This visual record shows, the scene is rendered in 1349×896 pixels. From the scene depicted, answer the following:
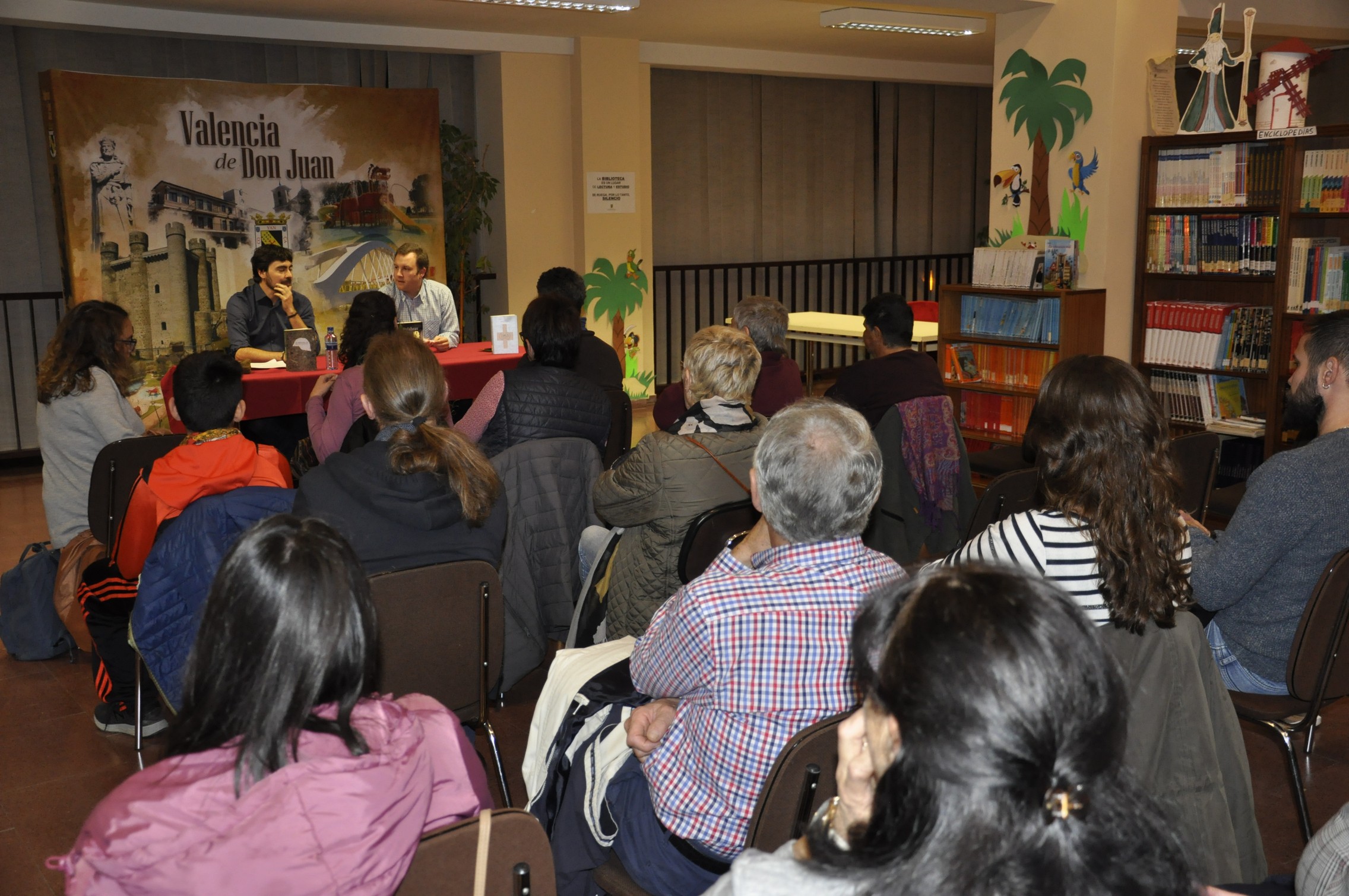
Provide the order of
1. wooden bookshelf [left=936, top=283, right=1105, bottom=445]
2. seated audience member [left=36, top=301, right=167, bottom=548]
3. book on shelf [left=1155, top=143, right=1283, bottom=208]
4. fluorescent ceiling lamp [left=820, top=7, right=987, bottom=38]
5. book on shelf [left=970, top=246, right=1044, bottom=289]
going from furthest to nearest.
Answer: fluorescent ceiling lamp [left=820, top=7, right=987, bottom=38] < book on shelf [left=970, top=246, right=1044, bottom=289] < wooden bookshelf [left=936, top=283, right=1105, bottom=445] < book on shelf [left=1155, top=143, right=1283, bottom=208] < seated audience member [left=36, top=301, right=167, bottom=548]

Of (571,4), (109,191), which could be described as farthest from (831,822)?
(109,191)

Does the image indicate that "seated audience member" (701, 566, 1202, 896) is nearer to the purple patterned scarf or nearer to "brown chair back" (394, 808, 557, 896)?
"brown chair back" (394, 808, 557, 896)

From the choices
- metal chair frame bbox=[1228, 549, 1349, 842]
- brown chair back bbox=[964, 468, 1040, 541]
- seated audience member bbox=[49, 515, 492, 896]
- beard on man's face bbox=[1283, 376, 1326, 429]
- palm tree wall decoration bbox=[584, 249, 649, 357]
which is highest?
palm tree wall decoration bbox=[584, 249, 649, 357]

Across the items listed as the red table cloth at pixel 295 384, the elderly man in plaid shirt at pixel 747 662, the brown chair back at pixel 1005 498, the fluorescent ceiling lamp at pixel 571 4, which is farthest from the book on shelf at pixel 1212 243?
the elderly man in plaid shirt at pixel 747 662

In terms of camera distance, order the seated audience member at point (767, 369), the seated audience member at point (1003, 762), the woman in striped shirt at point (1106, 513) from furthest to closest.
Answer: the seated audience member at point (767, 369) → the woman in striped shirt at point (1106, 513) → the seated audience member at point (1003, 762)

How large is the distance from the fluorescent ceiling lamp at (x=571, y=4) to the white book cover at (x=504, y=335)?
71.8 inches

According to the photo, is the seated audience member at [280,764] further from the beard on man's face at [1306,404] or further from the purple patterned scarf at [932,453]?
the purple patterned scarf at [932,453]

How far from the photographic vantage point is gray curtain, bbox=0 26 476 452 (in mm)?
6746

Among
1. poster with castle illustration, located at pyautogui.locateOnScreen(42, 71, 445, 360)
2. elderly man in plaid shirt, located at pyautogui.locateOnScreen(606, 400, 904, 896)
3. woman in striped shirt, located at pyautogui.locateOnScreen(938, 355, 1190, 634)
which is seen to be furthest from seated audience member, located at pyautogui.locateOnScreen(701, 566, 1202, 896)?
poster with castle illustration, located at pyautogui.locateOnScreen(42, 71, 445, 360)

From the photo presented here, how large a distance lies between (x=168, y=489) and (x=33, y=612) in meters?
1.36

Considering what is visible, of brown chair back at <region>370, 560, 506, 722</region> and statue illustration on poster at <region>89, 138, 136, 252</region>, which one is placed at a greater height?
statue illustration on poster at <region>89, 138, 136, 252</region>

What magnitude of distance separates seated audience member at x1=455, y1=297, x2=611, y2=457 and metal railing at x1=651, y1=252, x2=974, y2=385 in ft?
17.9

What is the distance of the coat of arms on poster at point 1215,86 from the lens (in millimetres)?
5066

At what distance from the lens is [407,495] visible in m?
2.46
